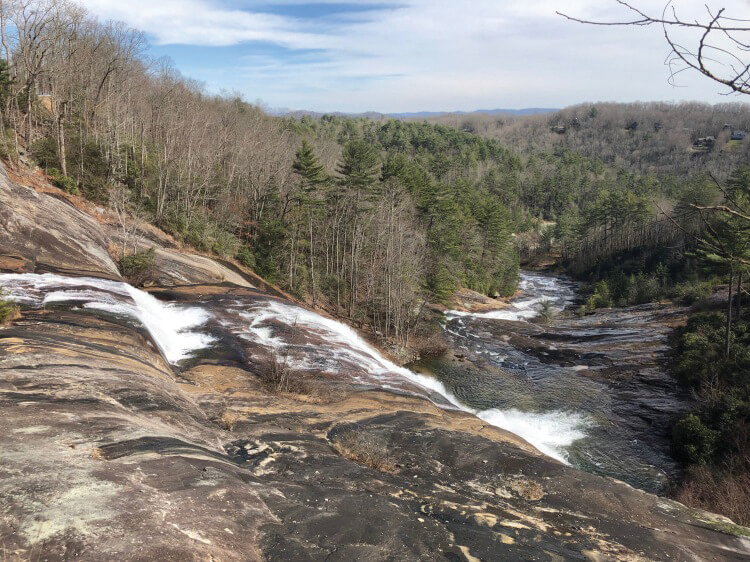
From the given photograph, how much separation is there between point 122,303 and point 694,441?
22.8m

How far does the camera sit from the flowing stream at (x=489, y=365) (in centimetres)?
1648

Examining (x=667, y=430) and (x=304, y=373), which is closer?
(x=304, y=373)

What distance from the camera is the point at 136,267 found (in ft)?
72.0

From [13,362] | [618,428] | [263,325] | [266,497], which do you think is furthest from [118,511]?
[618,428]

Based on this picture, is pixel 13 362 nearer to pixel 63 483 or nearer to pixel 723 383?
pixel 63 483

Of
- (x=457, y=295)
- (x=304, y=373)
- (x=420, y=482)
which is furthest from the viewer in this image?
(x=457, y=295)

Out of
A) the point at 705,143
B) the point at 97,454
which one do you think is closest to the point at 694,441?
the point at 97,454

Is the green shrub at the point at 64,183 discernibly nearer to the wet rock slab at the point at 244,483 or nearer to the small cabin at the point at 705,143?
the wet rock slab at the point at 244,483

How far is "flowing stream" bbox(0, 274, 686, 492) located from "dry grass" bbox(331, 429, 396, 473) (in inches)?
175

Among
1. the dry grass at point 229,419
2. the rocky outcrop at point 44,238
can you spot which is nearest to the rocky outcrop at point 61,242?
the rocky outcrop at point 44,238

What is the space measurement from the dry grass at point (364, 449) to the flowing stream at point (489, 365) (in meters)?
4.45

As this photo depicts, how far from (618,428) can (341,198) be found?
2813 centimetres

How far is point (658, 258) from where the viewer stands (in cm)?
6856

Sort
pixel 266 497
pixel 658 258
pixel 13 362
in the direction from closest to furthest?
pixel 266 497
pixel 13 362
pixel 658 258
